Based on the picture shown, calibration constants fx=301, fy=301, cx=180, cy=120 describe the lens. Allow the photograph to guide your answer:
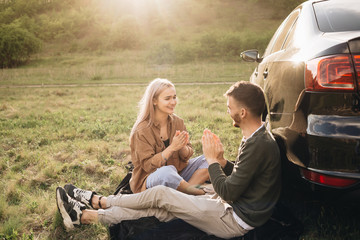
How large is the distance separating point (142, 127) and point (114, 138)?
10.2 feet

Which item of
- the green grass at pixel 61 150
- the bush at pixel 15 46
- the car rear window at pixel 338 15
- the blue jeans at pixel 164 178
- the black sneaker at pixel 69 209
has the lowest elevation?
the green grass at pixel 61 150

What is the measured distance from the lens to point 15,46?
3794 cm

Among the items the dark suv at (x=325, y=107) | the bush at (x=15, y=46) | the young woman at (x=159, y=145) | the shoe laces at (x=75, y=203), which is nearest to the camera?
the dark suv at (x=325, y=107)

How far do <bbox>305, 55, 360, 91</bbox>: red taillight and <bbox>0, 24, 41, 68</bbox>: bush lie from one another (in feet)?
135

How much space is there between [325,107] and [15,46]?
43.0 metres

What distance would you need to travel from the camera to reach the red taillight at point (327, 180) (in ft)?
6.13

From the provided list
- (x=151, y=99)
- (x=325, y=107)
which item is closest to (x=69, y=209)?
(x=151, y=99)

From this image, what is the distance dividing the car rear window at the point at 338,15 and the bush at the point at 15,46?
133ft

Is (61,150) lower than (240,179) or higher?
lower

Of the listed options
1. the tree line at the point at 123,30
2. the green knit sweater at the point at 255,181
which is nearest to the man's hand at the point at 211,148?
the green knit sweater at the point at 255,181

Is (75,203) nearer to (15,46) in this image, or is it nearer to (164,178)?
(164,178)

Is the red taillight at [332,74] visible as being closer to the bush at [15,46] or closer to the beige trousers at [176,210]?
the beige trousers at [176,210]

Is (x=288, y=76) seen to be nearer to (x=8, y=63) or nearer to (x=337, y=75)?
(x=337, y=75)

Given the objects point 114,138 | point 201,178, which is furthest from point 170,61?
point 201,178
